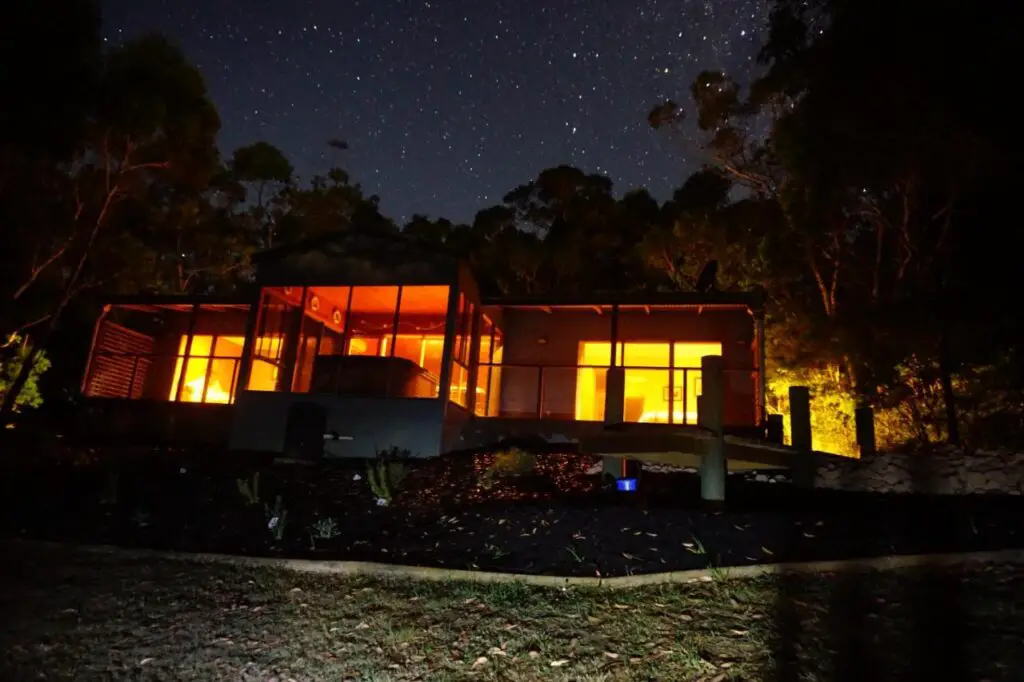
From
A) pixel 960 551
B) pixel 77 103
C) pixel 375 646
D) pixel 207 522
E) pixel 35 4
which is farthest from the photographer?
pixel 77 103

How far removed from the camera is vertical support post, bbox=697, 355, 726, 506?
253 inches

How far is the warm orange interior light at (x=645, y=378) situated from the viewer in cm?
1593

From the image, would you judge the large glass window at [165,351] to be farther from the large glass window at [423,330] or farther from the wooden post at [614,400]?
the wooden post at [614,400]

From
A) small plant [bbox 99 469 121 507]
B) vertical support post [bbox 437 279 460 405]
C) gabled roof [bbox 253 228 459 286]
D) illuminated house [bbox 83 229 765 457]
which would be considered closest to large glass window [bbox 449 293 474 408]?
illuminated house [bbox 83 229 765 457]

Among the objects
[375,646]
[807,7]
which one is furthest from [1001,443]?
[375,646]

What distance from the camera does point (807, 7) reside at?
14062mm

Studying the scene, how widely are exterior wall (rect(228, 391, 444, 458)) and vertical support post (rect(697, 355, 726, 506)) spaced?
6.53m

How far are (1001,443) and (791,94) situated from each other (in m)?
10.1

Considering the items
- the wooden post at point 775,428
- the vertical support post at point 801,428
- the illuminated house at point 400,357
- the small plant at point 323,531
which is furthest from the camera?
the illuminated house at point 400,357

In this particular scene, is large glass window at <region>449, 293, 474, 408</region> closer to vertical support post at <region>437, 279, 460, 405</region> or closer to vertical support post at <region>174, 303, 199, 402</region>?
vertical support post at <region>437, 279, 460, 405</region>

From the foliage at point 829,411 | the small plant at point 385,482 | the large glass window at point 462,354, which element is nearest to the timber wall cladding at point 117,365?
the large glass window at point 462,354

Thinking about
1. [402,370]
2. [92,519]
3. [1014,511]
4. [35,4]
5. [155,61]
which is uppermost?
[155,61]

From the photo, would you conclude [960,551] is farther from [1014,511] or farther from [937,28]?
[937,28]

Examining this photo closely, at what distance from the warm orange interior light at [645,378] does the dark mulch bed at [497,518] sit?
5.83m
